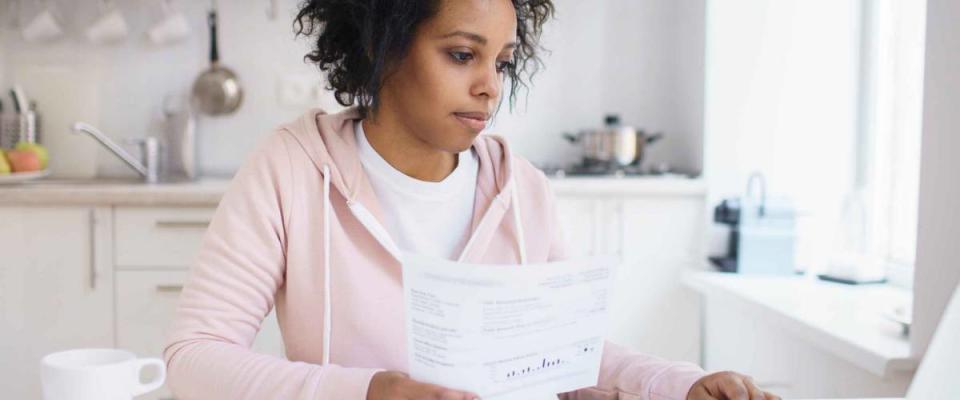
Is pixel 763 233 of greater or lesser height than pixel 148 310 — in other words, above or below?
above

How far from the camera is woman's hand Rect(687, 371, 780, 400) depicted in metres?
0.83

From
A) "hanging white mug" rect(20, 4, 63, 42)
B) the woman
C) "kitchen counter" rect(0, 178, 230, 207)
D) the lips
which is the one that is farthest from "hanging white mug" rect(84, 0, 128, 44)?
the lips

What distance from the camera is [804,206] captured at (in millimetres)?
2418

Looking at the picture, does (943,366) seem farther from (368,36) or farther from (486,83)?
(368,36)

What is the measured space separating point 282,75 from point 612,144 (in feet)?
3.81

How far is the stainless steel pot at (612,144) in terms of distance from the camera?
104 inches

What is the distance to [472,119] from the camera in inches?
39.4

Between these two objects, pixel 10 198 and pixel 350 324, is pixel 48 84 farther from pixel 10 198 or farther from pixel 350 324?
pixel 350 324

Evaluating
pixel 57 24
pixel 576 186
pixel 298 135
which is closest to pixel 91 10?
pixel 57 24

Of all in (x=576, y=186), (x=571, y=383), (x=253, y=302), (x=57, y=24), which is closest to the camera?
(x=571, y=383)

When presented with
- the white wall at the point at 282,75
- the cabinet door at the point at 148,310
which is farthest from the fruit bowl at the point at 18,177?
the cabinet door at the point at 148,310

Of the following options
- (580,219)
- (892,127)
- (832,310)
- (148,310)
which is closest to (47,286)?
(148,310)

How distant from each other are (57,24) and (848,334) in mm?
2580

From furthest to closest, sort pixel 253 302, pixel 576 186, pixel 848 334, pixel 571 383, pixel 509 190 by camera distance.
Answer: pixel 576 186
pixel 848 334
pixel 509 190
pixel 253 302
pixel 571 383
